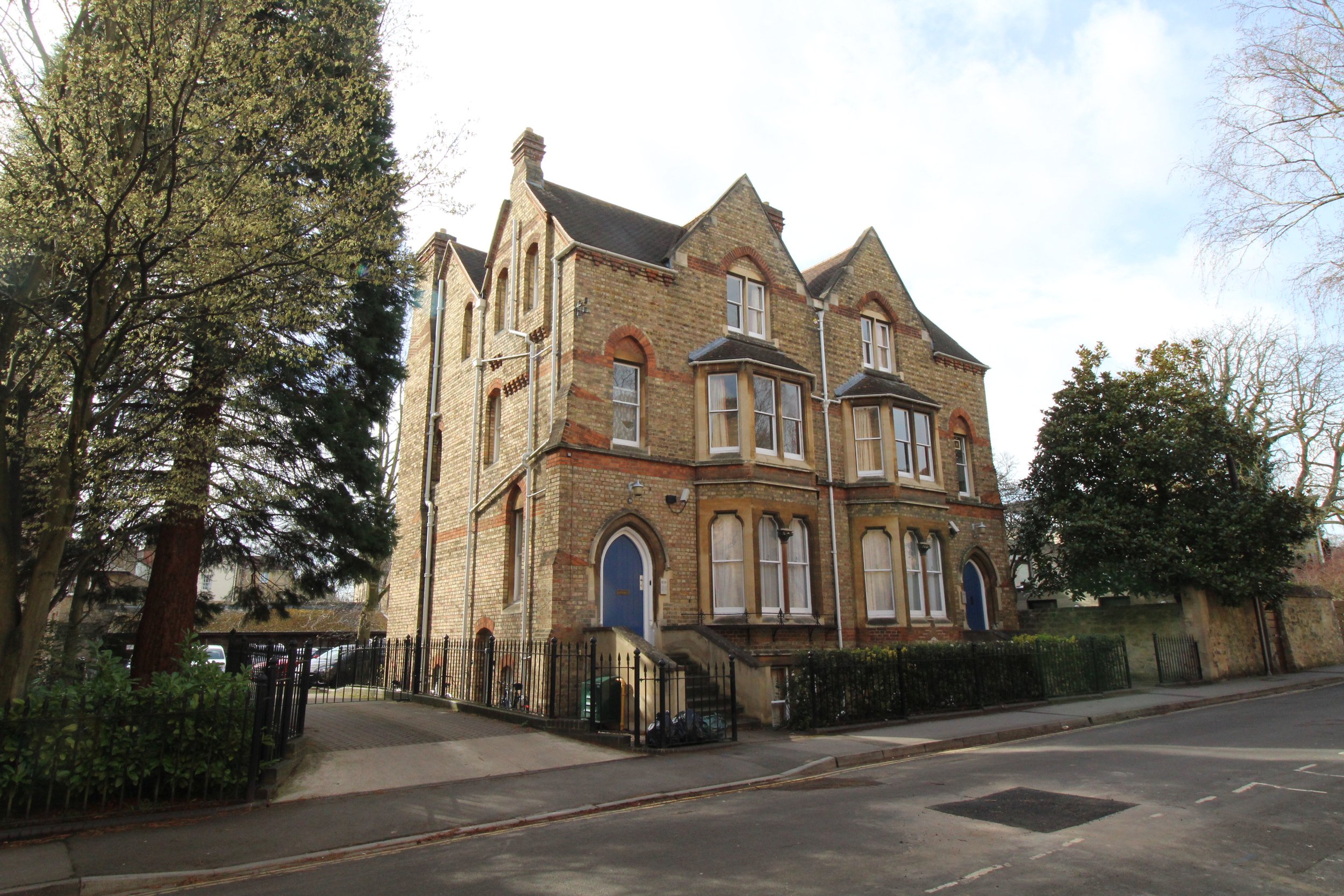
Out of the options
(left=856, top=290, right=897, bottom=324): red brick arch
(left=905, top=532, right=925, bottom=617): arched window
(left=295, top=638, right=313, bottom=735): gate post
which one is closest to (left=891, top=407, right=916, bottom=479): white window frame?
(left=905, top=532, right=925, bottom=617): arched window

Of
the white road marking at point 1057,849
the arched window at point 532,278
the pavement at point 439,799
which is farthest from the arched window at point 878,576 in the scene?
the white road marking at point 1057,849

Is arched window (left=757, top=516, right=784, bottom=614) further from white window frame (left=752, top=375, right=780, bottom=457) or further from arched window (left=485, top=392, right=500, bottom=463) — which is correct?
arched window (left=485, top=392, right=500, bottom=463)

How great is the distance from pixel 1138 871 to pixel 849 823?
2.46m

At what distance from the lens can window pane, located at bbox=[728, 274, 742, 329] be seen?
20.0 metres

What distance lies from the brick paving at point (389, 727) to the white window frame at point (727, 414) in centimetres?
745

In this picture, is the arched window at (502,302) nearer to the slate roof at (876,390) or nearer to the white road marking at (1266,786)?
the slate roof at (876,390)

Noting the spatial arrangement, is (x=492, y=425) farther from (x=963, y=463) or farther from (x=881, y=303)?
(x=963, y=463)

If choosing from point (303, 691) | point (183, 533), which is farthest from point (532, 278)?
point (303, 691)

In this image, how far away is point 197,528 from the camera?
41.5ft

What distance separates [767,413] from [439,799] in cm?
1189

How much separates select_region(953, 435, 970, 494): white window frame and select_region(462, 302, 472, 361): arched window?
14692 mm

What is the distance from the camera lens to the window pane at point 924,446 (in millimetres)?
21500

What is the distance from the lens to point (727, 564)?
17656 millimetres

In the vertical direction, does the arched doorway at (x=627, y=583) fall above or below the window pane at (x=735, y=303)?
below
